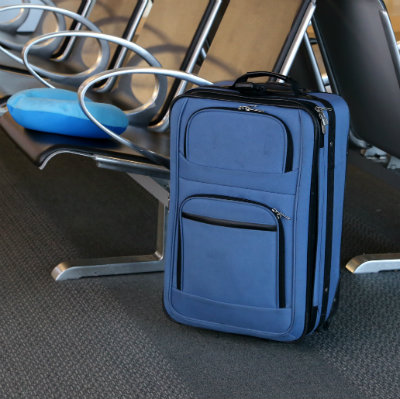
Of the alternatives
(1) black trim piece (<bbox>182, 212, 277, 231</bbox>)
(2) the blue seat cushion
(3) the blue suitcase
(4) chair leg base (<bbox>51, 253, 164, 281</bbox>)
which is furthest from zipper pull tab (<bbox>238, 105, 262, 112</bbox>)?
(4) chair leg base (<bbox>51, 253, 164, 281</bbox>)

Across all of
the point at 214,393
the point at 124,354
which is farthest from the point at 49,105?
the point at 214,393

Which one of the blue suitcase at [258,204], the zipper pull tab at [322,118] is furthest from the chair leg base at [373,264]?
the zipper pull tab at [322,118]

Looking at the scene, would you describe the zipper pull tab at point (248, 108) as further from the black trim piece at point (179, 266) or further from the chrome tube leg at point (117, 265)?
the chrome tube leg at point (117, 265)

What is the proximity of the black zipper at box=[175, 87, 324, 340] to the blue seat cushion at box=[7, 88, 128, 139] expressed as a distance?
0.97ft

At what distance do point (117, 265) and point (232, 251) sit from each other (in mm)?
549

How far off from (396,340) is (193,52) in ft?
3.67

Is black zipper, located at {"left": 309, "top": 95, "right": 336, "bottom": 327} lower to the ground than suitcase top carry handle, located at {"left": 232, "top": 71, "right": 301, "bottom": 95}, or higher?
lower

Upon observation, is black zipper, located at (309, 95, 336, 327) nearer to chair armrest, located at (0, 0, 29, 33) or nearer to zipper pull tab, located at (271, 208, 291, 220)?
zipper pull tab, located at (271, 208, 291, 220)

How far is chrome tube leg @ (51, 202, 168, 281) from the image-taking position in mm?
1915

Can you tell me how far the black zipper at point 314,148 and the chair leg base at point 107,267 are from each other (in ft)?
1.93

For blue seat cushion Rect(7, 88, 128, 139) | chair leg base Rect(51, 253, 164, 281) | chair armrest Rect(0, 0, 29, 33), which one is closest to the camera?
blue seat cushion Rect(7, 88, 128, 139)

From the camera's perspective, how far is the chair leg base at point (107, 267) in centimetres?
191

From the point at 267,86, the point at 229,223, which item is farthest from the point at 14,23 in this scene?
the point at 229,223

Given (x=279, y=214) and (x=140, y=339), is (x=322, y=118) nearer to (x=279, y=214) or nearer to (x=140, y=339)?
(x=279, y=214)
